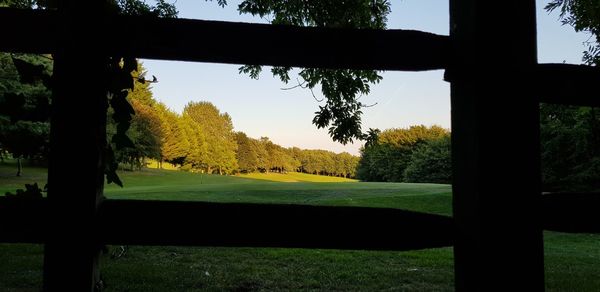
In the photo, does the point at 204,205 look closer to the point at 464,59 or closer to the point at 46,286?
the point at 46,286

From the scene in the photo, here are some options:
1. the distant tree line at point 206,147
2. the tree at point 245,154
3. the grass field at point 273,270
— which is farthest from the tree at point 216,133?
the grass field at point 273,270

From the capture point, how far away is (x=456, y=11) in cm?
191

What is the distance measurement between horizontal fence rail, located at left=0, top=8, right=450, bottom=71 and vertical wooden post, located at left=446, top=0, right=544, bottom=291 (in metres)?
Result: 0.18

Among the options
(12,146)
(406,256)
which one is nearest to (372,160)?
(406,256)

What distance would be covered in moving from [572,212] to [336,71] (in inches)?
202

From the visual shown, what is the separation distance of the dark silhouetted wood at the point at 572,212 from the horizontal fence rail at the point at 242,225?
50 cm

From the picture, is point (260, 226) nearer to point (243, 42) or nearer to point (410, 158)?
point (243, 42)

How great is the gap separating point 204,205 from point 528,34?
56.7 inches

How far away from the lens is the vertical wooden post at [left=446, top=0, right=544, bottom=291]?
1758 mm

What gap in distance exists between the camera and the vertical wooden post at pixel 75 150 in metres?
1.64

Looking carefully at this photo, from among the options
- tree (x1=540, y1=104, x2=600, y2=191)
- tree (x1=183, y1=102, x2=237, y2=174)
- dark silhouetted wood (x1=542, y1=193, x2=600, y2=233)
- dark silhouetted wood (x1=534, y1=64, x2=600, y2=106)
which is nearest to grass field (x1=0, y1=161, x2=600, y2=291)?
dark silhouetted wood (x1=542, y1=193, x2=600, y2=233)

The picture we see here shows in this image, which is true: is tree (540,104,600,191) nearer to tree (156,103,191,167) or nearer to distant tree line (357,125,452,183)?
distant tree line (357,125,452,183)

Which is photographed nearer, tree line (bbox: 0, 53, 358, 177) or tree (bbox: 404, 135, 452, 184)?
tree line (bbox: 0, 53, 358, 177)

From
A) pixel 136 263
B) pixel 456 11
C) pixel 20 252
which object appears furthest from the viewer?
pixel 20 252
